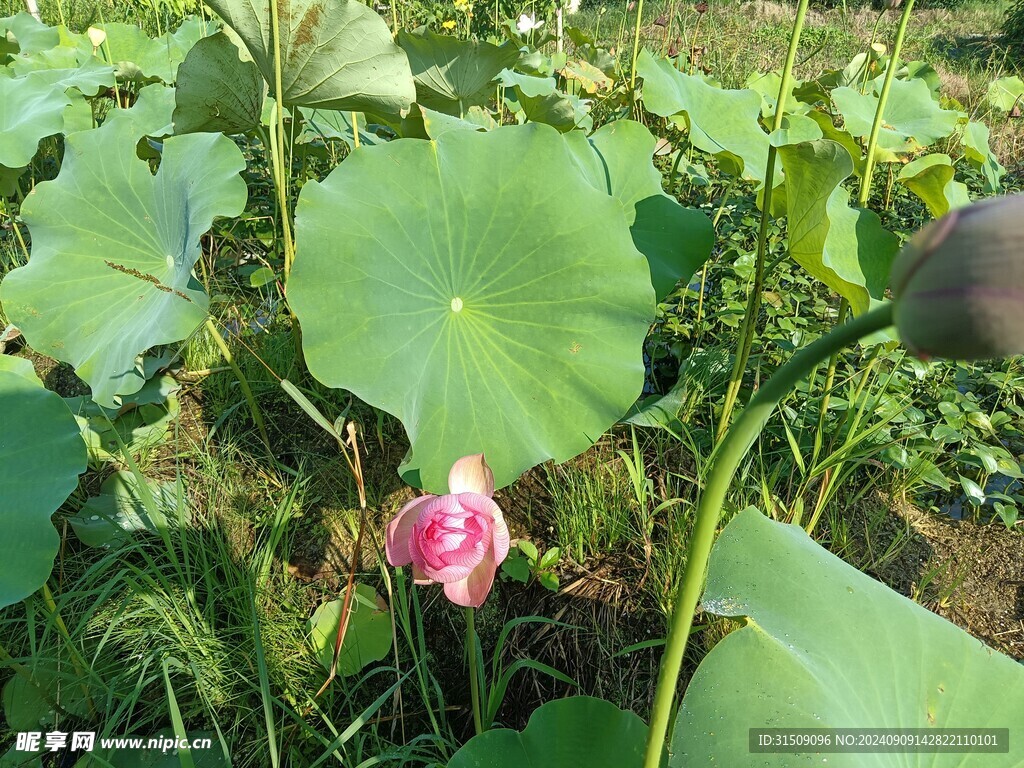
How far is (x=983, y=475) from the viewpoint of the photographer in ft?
5.91

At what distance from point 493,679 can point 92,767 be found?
777 mm

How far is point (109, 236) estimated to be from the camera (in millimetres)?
1733

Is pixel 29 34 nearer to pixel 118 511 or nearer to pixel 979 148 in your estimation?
pixel 118 511

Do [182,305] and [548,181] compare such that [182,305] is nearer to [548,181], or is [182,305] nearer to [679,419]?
[548,181]

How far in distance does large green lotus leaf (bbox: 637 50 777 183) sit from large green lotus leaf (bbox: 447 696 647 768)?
1439mm

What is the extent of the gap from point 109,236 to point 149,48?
1.92m

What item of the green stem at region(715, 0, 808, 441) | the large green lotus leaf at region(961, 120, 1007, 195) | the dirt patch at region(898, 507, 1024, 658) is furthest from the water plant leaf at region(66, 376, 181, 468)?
the large green lotus leaf at region(961, 120, 1007, 195)

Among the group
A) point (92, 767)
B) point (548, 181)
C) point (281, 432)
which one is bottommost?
point (92, 767)

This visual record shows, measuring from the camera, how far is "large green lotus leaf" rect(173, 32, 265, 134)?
159 cm

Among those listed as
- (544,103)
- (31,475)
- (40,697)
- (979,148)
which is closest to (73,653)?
(40,697)

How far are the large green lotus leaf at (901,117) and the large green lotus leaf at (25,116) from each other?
8.34 feet

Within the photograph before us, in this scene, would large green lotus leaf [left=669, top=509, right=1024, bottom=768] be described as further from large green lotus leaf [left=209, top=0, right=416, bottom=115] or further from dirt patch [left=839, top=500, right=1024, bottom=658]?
large green lotus leaf [left=209, top=0, right=416, bottom=115]

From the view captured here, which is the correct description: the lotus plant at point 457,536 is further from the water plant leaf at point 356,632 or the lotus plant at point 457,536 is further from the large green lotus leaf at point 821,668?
the water plant leaf at point 356,632

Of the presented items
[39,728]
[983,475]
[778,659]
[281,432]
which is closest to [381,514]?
[281,432]
